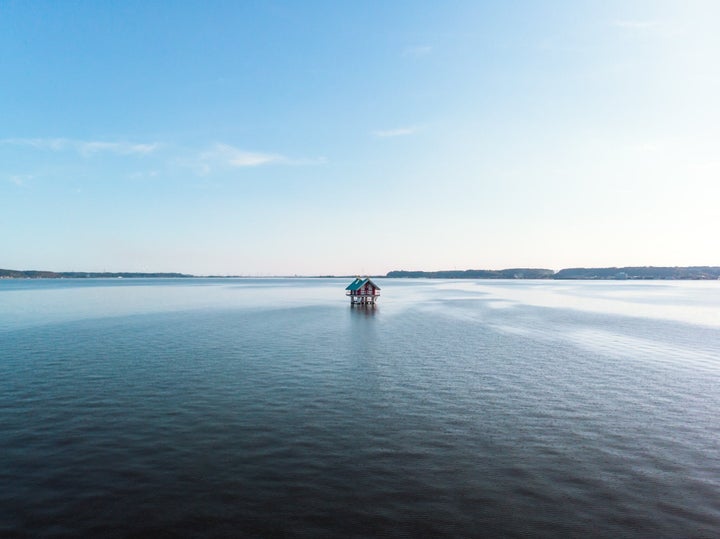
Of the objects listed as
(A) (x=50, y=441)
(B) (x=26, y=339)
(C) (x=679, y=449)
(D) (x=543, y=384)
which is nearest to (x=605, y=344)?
(D) (x=543, y=384)

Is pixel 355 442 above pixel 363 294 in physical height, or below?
below

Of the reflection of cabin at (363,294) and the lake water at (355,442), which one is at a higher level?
the reflection of cabin at (363,294)

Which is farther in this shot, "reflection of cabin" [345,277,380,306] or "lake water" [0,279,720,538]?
"reflection of cabin" [345,277,380,306]

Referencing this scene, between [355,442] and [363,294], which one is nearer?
[355,442]

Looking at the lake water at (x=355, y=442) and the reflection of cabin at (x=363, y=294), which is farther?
the reflection of cabin at (x=363, y=294)

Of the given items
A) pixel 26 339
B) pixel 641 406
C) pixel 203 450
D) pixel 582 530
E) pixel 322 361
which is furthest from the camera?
pixel 26 339

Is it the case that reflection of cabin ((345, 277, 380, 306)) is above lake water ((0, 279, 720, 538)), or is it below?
above

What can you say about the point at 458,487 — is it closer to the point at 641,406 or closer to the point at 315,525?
the point at 315,525

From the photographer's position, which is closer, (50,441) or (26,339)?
(50,441)
